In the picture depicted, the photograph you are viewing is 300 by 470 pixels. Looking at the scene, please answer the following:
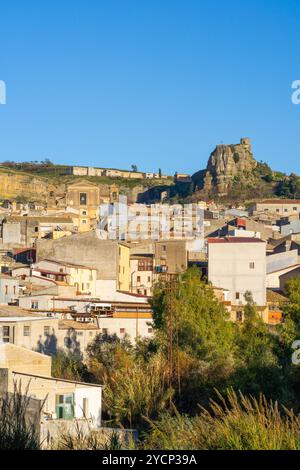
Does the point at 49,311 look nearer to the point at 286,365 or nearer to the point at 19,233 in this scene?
the point at 286,365

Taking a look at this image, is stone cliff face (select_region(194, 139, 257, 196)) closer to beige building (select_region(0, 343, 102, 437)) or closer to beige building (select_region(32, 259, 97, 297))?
beige building (select_region(32, 259, 97, 297))

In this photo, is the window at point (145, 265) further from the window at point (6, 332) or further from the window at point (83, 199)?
the window at point (83, 199)

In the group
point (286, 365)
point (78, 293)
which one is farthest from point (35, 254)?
point (286, 365)

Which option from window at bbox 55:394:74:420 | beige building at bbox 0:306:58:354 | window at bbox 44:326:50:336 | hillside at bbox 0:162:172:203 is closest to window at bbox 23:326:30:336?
beige building at bbox 0:306:58:354

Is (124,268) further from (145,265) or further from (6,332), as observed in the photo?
(6,332)

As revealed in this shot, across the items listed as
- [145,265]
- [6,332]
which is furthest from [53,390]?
[145,265]

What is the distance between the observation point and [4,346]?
89.4ft

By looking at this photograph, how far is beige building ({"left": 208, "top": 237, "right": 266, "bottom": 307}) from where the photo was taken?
50.8 metres

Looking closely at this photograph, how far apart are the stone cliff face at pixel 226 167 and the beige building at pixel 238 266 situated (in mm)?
69498

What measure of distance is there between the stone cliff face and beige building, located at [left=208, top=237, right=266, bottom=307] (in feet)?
228

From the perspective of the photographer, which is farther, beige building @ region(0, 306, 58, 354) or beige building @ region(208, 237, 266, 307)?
beige building @ region(208, 237, 266, 307)

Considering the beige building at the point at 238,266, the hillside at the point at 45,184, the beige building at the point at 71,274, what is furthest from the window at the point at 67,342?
the hillside at the point at 45,184

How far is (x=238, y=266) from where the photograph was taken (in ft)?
168

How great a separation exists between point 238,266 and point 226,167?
7316 centimetres
